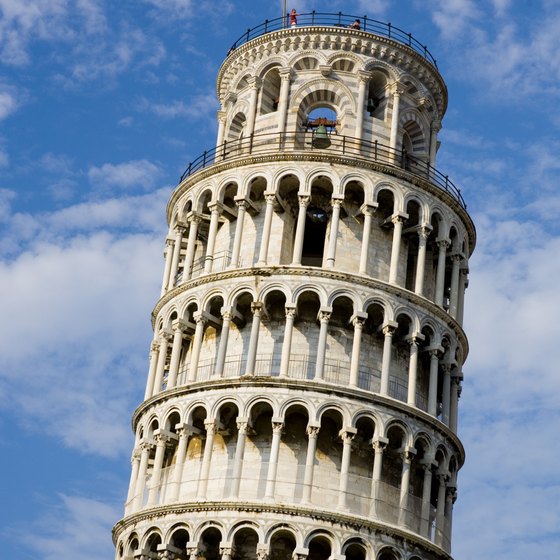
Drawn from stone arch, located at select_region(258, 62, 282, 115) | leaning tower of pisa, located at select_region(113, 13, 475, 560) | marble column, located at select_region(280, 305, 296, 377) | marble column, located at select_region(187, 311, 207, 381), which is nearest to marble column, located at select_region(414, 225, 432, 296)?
leaning tower of pisa, located at select_region(113, 13, 475, 560)

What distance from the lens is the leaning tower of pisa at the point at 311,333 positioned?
150ft

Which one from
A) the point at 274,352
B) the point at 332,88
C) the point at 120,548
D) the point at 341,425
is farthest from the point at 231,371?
the point at 332,88

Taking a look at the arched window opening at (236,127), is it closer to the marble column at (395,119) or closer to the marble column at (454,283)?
the marble column at (395,119)

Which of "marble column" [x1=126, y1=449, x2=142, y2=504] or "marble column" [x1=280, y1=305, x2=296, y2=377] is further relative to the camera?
"marble column" [x1=126, y1=449, x2=142, y2=504]

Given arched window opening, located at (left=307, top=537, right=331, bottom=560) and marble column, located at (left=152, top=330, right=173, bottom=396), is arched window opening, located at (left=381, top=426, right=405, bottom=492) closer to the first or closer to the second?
arched window opening, located at (left=307, top=537, right=331, bottom=560)

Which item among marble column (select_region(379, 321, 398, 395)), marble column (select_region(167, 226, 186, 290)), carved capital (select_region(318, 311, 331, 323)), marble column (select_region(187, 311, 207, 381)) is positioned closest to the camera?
marble column (select_region(379, 321, 398, 395))

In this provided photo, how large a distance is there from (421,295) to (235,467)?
32.3 ft

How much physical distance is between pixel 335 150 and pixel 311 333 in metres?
7.81

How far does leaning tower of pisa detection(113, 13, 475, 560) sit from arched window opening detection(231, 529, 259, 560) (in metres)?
0.06

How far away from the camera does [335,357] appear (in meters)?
48.4

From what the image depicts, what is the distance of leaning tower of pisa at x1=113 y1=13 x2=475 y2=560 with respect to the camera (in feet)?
150

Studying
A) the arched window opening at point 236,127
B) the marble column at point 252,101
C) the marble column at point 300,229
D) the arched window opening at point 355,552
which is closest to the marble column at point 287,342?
the marble column at point 300,229

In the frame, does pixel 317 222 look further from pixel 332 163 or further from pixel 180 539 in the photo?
pixel 180 539

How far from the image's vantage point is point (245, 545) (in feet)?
149
